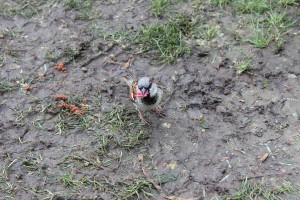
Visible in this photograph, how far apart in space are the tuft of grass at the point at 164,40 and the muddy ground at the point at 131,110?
10 cm

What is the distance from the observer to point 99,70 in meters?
5.78

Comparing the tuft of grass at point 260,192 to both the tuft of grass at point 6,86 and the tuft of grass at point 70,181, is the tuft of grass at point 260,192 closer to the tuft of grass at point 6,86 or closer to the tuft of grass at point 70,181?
the tuft of grass at point 70,181

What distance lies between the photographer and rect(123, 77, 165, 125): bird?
15.9 ft

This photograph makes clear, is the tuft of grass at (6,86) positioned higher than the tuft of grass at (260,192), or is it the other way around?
the tuft of grass at (6,86)

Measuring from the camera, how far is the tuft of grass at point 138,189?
444cm

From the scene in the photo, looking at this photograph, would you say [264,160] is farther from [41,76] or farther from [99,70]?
[41,76]

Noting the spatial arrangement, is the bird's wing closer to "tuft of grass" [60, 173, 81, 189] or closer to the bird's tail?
the bird's tail

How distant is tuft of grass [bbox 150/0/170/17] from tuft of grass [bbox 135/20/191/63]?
28cm

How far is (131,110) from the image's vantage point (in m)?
5.27

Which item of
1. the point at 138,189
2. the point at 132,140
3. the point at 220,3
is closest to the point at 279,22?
the point at 220,3

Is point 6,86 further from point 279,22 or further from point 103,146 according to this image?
point 279,22

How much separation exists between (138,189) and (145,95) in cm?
98

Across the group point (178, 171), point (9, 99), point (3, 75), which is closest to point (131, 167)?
point (178, 171)

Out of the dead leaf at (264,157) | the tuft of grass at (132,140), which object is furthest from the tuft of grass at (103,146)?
the dead leaf at (264,157)
